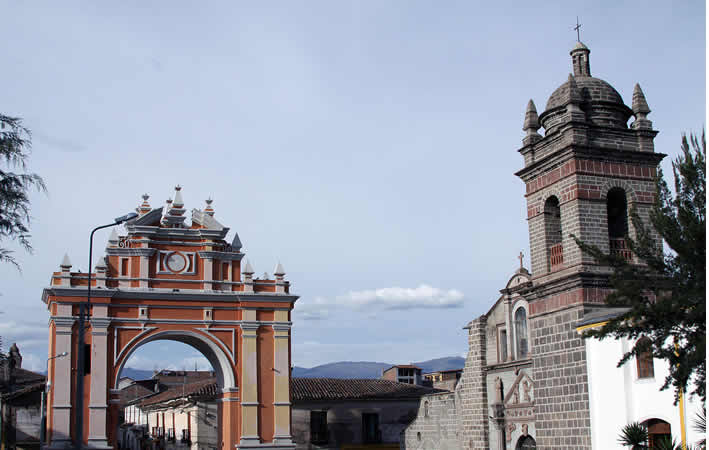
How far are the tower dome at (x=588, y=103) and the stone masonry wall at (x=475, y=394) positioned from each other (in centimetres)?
966

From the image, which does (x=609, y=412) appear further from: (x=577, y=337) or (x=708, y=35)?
(x=708, y=35)

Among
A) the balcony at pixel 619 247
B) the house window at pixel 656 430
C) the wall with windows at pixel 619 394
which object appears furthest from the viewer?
the balcony at pixel 619 247

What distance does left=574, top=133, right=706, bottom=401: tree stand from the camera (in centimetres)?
1450

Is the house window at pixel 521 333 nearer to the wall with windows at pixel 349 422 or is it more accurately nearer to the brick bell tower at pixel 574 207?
the brick bell tower at pixel 574 207

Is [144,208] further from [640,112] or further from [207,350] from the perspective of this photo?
[640,112]

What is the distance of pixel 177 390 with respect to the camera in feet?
170

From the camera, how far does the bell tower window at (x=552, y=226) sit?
23.8 m

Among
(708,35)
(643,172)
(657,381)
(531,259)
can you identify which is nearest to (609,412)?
(657,381)

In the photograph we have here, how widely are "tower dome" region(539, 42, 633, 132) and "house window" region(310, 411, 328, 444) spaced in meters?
23.1

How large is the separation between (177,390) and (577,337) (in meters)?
34.7

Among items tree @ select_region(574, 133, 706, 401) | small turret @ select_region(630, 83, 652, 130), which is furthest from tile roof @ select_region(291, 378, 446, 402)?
tree @ select_region(574, 133, 706, 401)

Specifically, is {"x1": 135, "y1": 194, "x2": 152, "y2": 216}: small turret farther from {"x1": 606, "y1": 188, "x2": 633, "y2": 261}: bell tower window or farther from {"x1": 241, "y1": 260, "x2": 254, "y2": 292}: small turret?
{"x1": 606, "y1": 188, "x2": 633, "y2": 261}: bell tower window

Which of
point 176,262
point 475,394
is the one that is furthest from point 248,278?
point 475,394

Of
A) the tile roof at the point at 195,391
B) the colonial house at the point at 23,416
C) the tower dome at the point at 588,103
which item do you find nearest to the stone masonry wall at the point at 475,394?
the tower dome at the point at 588,103
